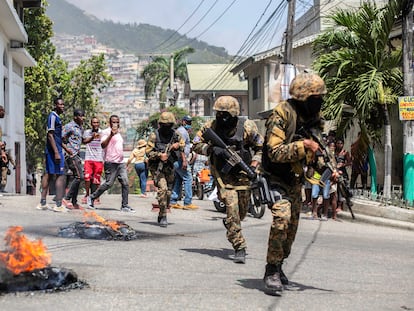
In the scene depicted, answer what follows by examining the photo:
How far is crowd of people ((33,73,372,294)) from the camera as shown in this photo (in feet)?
17.8

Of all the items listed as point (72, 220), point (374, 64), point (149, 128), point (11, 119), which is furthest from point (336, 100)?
point (149, 128)

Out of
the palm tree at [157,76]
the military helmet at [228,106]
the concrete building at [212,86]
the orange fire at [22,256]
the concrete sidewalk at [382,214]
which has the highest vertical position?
the palm tree at [157,76]

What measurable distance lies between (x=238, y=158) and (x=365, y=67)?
27.1ft

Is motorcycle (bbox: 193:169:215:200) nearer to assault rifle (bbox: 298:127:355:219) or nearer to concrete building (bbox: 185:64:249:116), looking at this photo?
assault rifle (bbox: 298:127:355:219)

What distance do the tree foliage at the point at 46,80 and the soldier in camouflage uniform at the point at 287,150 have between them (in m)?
30.4

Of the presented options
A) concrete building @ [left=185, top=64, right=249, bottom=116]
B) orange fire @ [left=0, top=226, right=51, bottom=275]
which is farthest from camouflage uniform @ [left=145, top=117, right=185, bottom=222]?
concrete building @ [left=185, top=64, right=249, bottom=116]

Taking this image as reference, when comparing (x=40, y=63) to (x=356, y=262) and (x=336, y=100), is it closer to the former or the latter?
(x=336, y=100)

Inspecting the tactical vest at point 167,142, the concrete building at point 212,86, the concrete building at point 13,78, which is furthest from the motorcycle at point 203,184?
the concrete building at point 212,86

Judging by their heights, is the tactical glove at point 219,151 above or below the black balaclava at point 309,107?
below

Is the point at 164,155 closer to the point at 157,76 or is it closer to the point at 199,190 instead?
the point at 199,190

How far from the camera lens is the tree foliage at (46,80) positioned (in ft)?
114

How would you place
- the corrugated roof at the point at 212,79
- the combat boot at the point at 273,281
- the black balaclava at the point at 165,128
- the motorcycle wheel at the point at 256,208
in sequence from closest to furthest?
the combat boot at the point at 273,281 → the black balaclava at the point at 165,128 → the motorcycle wheel at the point at 256,208 → the corrugated roof at the point at 212,79

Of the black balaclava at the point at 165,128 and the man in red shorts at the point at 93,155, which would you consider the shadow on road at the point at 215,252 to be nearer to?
the black balaclava at the point at 165,128

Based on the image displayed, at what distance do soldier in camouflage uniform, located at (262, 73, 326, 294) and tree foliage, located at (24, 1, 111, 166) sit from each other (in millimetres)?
30418
